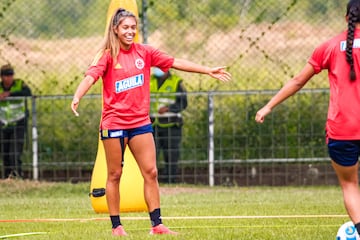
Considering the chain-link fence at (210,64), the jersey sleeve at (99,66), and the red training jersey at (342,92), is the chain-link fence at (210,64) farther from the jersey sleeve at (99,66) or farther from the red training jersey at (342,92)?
the red training jersey at (342,92)

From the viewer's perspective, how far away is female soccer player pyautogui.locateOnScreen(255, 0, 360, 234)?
22.7ft

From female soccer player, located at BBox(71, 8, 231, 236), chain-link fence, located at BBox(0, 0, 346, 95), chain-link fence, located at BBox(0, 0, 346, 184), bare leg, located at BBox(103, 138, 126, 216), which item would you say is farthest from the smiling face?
chain-link fence, located at BBox(0, 0, 346, 95)

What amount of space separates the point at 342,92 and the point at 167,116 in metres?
8.51

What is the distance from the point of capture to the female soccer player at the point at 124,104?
8516 mm

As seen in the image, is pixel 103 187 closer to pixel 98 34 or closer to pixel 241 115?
pixel 241 115

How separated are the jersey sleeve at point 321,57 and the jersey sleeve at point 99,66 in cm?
205

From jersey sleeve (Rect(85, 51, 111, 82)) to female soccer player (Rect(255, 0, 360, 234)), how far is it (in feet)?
6.86

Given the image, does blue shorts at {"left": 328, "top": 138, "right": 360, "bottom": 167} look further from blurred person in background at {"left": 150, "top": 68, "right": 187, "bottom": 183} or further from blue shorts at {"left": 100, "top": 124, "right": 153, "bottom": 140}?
blurred person in background at {"left": 150, "top": 68, "right": 187, "bottom": 183}

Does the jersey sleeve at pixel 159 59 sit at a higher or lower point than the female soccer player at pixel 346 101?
higher

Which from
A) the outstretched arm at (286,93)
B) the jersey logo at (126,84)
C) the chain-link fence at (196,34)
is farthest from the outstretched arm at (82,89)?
the chain-link fence at (196,34)

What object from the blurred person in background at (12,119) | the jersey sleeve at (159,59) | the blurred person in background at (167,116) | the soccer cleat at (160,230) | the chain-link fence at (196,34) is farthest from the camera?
the chain-link fence at (196,34)

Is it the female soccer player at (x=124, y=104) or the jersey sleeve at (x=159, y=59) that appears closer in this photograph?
the female soccer player at (x=124, y=104)

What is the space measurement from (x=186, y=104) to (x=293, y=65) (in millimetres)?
2231

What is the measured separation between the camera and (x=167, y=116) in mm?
15383
